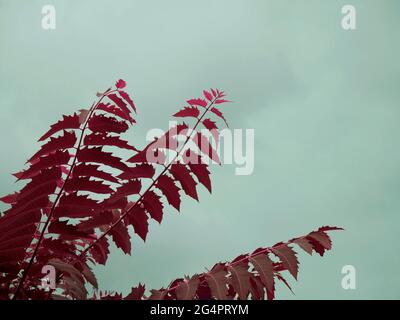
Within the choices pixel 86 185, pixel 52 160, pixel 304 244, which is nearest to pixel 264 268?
pixel 304 244

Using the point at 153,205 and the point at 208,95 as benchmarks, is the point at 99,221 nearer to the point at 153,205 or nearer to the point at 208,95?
the point at 153,205

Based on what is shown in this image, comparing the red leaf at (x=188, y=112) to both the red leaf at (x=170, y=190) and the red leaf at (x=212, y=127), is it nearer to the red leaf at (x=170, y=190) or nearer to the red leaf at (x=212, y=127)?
the red leaf at (x=212, y=127)

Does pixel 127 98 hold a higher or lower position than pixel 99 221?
higher

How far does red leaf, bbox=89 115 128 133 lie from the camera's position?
283 centimetres

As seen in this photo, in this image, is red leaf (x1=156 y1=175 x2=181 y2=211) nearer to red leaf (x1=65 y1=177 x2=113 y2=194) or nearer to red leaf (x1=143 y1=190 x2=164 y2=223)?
red leaf (x1=143 y1=190 x2=164 y2=223)

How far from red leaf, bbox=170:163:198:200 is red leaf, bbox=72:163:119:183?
0.40 metres

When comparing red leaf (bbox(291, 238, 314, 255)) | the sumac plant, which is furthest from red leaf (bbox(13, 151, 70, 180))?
red leaf (bbox(291, 238, 314, 255))

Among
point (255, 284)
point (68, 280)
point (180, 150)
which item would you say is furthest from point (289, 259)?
point (68, 280)

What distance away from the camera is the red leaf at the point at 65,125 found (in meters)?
2.82

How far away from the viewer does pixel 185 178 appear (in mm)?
3051

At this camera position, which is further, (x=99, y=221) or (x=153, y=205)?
(x=153, y=205)

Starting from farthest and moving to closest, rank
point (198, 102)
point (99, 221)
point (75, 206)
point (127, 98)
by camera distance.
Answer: point (198, 102), point (127, 98), point (99, 221), point (75, 206)

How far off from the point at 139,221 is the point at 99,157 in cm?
55

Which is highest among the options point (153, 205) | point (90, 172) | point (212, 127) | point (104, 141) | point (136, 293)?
point (212, 127)
